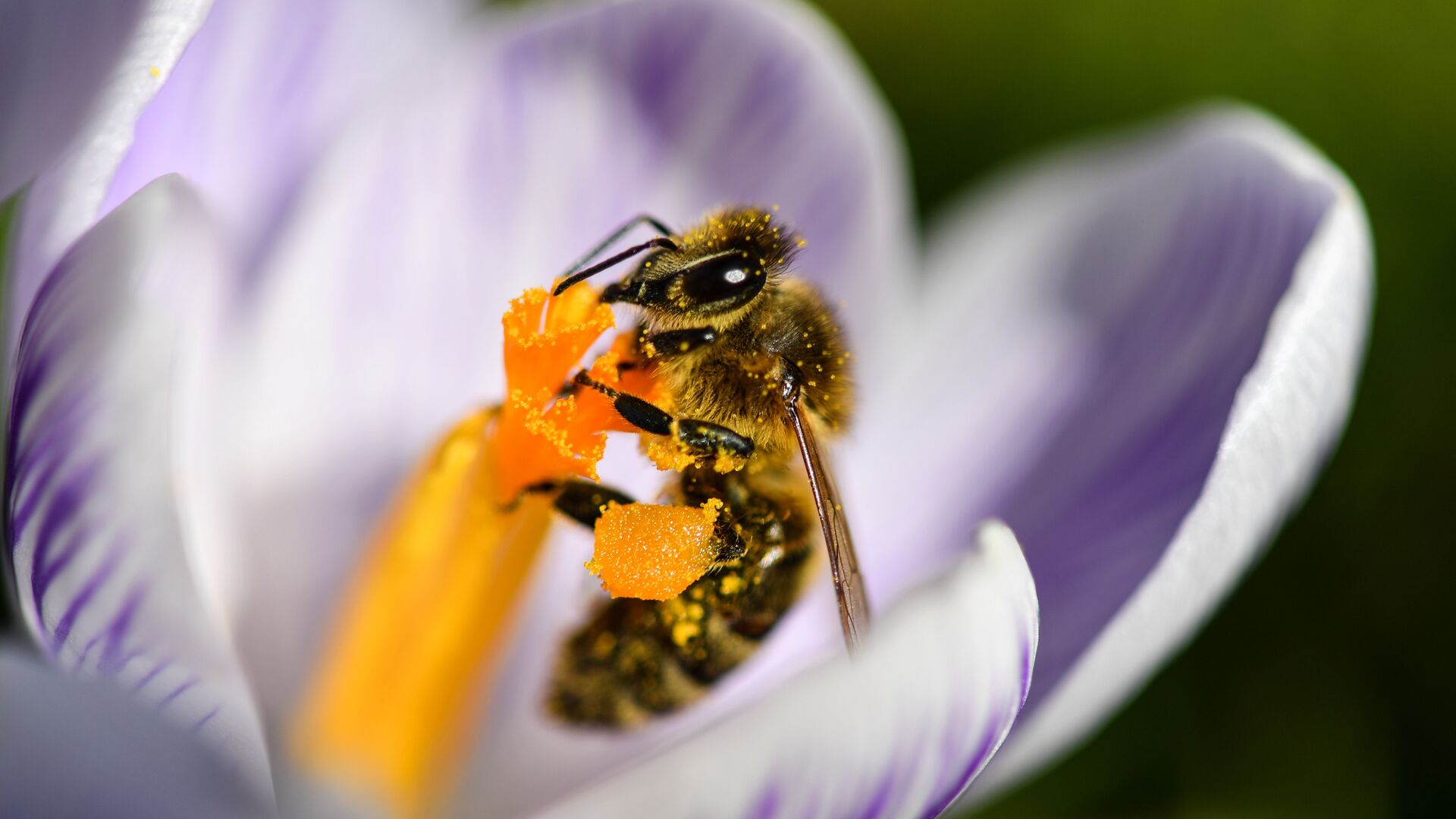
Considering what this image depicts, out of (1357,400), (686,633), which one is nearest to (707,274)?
(686,633)

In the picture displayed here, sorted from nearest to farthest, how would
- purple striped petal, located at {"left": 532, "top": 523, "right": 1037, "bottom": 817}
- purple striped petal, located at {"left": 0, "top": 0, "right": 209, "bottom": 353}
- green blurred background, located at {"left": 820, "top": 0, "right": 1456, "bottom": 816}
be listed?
purple striped petal, located at {"left": 532, "top": 523, "right": 1037, "bottom": 817} < purple striped petal, located at {"left": 0, "top": 0, "right": 209, "bottom": 353} < green blurred background, located at {"left": 820, "top": 0, "right": 1456, "bottom": 816}

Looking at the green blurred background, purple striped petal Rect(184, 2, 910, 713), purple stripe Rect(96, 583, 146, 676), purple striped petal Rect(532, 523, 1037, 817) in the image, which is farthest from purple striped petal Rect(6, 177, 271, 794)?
the green blurred background

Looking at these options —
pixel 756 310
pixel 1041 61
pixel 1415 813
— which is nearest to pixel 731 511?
pixel 756 310

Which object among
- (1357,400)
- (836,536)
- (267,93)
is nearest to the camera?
(836,536)

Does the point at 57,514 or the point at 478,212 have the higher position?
Result: the point at 57,514

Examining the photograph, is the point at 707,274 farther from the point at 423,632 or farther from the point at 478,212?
the point at 478,212

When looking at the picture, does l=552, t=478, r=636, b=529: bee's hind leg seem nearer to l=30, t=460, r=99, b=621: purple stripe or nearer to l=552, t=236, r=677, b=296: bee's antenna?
l=552, t=236, r=677, b=296: bee's antenna

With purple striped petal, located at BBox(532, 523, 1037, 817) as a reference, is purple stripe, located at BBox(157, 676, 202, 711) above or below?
below
